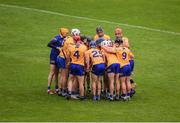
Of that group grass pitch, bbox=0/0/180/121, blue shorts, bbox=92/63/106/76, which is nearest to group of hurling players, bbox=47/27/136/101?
blue shorts, bbox=92/63/106/76

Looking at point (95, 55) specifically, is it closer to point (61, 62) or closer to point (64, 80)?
point (61, 62)

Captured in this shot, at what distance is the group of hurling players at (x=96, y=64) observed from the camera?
2614 cm

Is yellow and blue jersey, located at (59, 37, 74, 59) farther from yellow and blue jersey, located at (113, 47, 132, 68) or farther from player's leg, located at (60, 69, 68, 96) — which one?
yellow and blue jersey, located at (113, 47, 132, 68)

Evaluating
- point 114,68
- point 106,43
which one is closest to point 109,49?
point 106,43

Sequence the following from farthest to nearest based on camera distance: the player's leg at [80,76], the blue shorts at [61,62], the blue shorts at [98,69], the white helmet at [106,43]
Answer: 1. the blue shorts at [61,62]
2. the white helmet at [106,43]
3. the player's leg at [80,76]
4. the blue shorts at [98,69]

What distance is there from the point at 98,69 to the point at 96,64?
20 cm

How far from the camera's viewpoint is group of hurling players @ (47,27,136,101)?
26.1 metres

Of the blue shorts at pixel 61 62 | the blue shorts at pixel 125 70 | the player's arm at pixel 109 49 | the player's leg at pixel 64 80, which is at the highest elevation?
the player's arm at pixel 109 49

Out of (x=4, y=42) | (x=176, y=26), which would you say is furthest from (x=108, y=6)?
(x=4, y=42)

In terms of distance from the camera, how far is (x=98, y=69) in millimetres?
26047

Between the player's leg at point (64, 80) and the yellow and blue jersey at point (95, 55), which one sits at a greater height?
the yellow and blue jersey at point (95, 55)

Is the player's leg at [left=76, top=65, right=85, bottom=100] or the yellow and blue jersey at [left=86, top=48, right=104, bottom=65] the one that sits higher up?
the yellow and blue jersey at [left=86, top=48, right=104, bottom=65]

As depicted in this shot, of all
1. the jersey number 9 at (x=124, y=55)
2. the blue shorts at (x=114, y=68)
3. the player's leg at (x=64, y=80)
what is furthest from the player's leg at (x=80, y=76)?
the jersey number 9 at (x=124, y=55)

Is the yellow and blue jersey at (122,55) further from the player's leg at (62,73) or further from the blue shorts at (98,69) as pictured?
the player's leg at (62,73)
